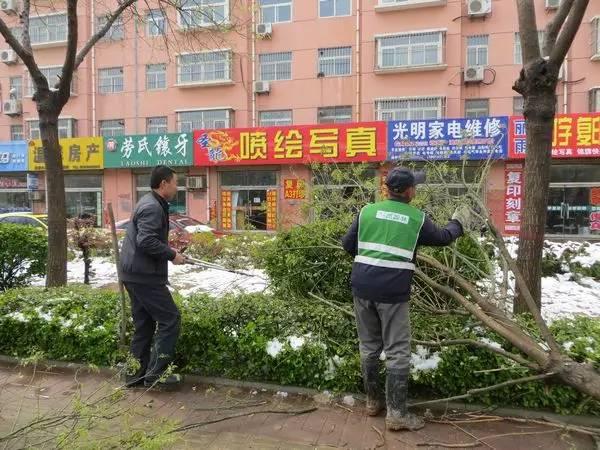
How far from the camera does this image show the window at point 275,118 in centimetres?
1927

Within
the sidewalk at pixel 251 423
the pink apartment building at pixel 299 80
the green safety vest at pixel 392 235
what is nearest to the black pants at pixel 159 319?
the sidewalk at pixel 251 423

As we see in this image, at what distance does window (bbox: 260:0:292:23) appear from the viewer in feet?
63.1

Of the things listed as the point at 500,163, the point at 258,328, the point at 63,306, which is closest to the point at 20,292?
the point at 63,306

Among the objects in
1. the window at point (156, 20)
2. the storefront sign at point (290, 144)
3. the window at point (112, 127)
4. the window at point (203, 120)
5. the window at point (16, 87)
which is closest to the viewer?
the window at point (156, 20)

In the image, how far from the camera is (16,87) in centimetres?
2234

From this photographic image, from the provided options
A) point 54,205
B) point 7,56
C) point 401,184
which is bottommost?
point 54,205

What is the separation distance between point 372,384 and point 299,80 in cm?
1705

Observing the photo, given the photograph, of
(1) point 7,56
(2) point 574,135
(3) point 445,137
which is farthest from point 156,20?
(1) point 7,56

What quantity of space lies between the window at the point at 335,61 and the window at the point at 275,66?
4.33 feet

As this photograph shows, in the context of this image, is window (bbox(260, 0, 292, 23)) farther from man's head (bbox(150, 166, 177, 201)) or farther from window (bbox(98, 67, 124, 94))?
man's head (bbox(150, 166, 177, 201))

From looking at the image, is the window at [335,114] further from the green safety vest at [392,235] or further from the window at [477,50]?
the green safety vest at [392,235]

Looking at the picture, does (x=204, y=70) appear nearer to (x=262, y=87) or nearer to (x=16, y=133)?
(x=262, y=87)

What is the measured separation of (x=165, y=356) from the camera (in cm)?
370

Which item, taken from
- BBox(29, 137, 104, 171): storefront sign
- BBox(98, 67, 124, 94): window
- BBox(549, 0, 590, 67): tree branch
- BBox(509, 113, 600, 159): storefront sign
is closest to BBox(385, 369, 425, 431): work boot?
BBox(549, 0, 590, 67): tree branch
